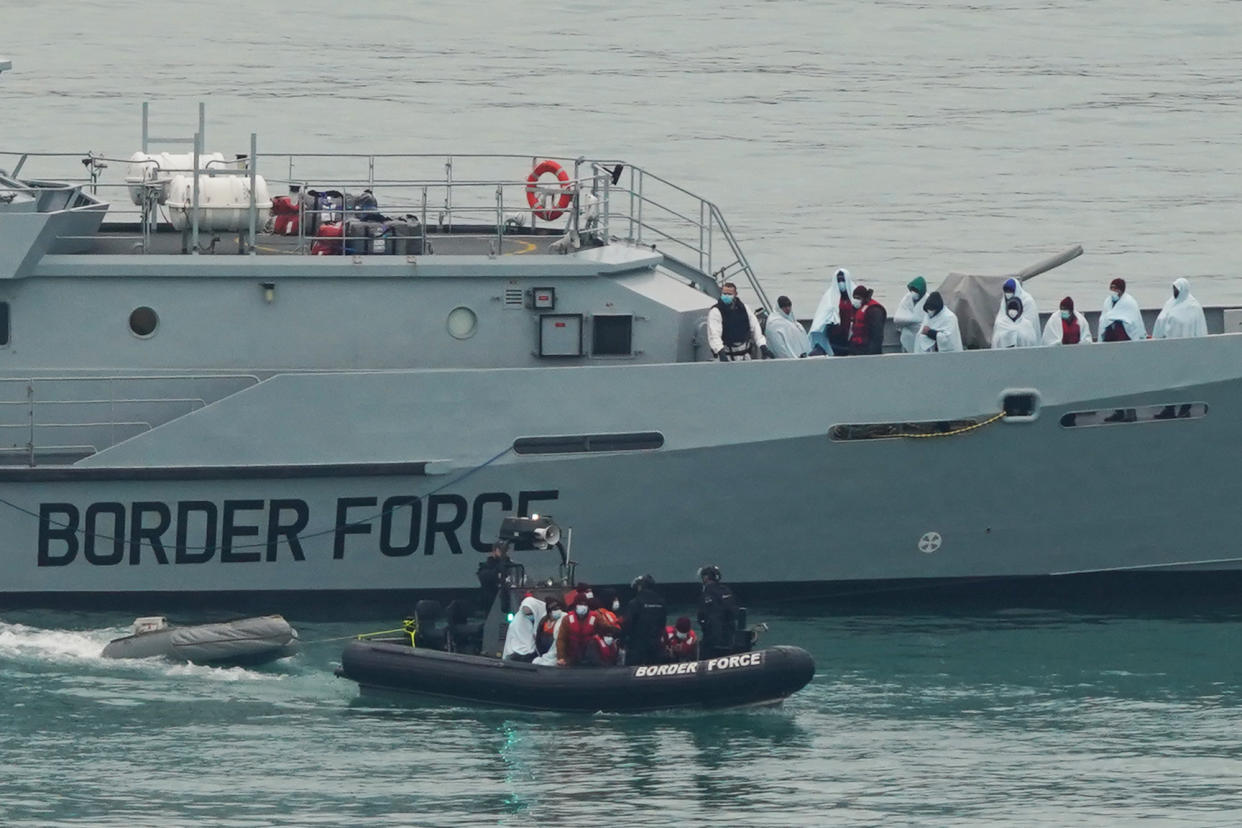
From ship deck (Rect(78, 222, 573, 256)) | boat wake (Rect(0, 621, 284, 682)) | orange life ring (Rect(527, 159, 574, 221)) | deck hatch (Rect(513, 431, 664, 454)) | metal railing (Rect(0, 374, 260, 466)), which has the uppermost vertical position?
orange life ring (Rect(527, 159, 574, 221))

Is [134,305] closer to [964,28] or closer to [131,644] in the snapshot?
[131,644]

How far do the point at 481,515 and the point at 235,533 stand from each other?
7.42ft

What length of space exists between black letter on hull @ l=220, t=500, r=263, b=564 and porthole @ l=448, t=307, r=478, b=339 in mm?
2388

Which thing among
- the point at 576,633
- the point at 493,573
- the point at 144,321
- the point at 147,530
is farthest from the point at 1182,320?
the point at 147,530

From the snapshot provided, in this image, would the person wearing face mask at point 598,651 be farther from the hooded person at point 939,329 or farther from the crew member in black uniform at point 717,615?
the hooded person at point 939,329

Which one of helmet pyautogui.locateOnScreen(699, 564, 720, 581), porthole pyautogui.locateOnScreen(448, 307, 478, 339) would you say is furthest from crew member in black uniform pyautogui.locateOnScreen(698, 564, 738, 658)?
porthole pyautogui.locateOnScreen(448, 307, 478, 339)

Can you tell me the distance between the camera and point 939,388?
2000cm

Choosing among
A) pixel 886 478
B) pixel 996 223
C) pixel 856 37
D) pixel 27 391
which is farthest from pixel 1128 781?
pixel 856 37

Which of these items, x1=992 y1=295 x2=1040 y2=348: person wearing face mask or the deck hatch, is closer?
the deck hatch

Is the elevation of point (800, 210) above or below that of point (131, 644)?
above

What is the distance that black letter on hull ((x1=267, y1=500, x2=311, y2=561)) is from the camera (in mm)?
19969

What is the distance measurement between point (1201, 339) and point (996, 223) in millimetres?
18185

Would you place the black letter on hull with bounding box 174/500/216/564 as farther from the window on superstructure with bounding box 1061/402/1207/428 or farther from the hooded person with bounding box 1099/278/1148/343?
the hooded person with bounding box 1099/278/1148/343

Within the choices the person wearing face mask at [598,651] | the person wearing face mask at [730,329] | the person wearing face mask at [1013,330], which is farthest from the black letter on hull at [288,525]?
the person wearing face mask at [1013,330]
